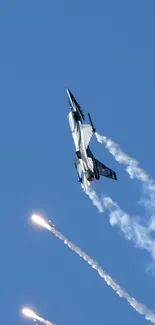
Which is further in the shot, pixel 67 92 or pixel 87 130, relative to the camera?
pixel 67 92

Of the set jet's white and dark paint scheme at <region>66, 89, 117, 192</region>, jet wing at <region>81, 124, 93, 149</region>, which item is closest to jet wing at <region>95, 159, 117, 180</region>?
jet's white and dark paint scheme at <region>66, 89, 117, 192</region>

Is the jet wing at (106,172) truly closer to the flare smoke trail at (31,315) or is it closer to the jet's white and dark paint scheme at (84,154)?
the jet's white and dark paint scheme at (84,154)

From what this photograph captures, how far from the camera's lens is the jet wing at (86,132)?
95312 mm

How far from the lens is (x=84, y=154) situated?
322ft

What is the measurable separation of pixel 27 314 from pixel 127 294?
13546 mm

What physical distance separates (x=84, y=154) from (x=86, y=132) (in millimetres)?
3380

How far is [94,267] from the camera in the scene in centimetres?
10031

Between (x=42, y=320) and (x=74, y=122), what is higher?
(x=74, y=122)

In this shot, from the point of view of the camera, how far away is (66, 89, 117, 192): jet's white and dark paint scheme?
96.6 meters

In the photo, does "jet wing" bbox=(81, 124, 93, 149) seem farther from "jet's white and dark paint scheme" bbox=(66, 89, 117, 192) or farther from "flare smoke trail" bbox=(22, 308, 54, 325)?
"flare smoke trail" bbox=(22, 308, 54, 325)

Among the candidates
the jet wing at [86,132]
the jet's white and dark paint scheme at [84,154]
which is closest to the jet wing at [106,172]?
the jet's white and dark paint scheme at [84,154]

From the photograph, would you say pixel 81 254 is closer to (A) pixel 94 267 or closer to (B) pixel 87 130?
(A) pixel 94 267

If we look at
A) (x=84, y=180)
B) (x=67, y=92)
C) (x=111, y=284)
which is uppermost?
(x=67, y=92)

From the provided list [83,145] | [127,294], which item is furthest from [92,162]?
[127,294]
